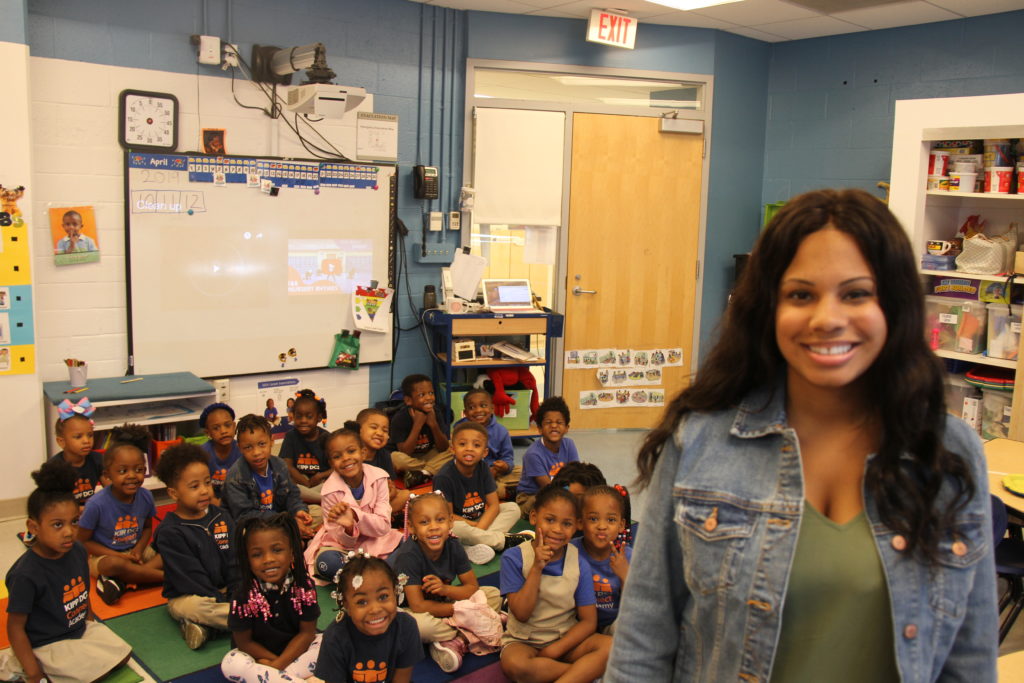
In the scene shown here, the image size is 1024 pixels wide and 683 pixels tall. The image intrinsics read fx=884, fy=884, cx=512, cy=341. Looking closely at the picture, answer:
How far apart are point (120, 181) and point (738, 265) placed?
3.80 metres

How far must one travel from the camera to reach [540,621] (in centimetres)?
271

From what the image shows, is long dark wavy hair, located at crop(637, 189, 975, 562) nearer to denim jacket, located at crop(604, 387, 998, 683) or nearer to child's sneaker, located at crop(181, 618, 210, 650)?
denim jacket, located at crop(604, 387, 998, 683)

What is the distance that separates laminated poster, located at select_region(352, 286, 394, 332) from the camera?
5.22 metres

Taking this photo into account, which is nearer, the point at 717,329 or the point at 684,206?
the point at 717,329

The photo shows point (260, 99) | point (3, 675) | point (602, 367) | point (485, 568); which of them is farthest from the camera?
point (602, 367)

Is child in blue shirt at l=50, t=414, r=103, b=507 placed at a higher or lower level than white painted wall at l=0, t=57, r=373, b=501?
lower

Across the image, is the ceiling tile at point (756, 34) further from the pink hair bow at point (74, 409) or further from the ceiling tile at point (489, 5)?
the pink hair bow at point (74, 409)

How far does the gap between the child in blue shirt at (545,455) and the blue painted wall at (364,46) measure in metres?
1.51

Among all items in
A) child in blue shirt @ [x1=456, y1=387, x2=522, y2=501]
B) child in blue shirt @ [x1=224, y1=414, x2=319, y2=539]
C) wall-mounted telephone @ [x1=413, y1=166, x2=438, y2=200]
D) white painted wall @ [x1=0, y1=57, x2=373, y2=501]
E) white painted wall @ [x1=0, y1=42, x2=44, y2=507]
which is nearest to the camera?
child in blue shirt @ [x1=224, y1=414, x2=319, y2=539]

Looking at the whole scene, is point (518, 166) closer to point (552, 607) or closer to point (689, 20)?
point (689, 20)

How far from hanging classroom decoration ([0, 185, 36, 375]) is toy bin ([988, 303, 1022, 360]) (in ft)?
15.1

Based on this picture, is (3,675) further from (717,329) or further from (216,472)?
(717,329)

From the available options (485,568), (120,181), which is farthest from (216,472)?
(120,181)

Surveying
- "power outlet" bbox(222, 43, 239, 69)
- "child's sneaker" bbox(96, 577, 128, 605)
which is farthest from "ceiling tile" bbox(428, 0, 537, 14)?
"child's sneaker" bbox(96, 577, 128, 605)
